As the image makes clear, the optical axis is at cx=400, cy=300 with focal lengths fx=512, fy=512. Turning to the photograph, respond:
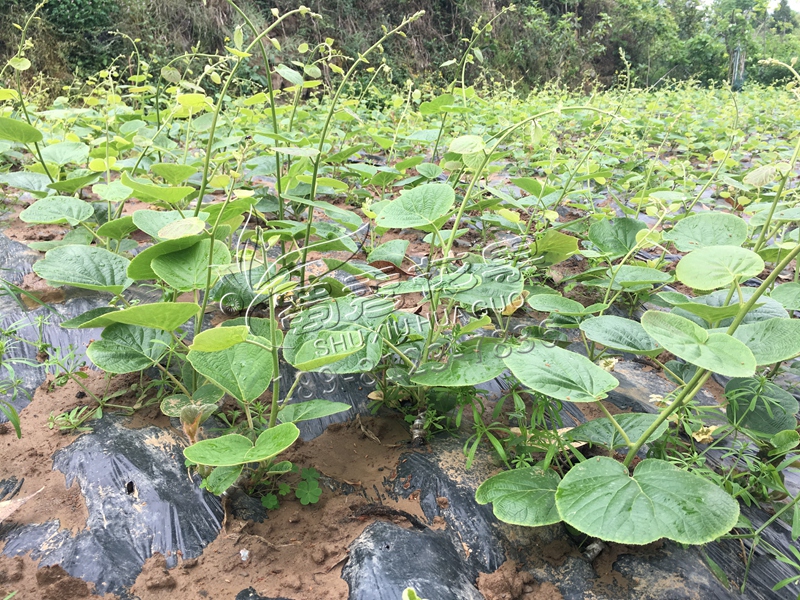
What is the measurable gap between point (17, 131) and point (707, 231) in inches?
89.6

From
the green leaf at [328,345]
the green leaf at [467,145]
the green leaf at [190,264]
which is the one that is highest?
the green leaf at [467,145]

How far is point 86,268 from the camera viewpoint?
144 centimetres

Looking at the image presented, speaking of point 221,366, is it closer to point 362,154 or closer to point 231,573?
point 231,573

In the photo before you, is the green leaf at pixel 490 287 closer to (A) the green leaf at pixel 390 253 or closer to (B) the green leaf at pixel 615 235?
(A) the green leaf at pixel 390 253

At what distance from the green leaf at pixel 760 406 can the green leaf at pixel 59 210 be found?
201 cm

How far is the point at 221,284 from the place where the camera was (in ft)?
5.45

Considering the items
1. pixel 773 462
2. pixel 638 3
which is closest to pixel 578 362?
pixel 773 462

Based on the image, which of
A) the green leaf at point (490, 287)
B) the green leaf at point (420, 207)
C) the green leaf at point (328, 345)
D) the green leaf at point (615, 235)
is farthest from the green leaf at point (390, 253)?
the green leaf at point (615, 235)

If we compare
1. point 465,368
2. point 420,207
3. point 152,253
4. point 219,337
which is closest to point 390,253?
point 420,207

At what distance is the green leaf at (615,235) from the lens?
6.20 ft

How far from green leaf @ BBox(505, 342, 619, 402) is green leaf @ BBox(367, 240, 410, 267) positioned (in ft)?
2.12

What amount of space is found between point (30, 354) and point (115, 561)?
934mm

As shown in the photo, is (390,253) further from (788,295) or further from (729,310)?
(788,295)

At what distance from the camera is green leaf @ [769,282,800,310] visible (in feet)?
4.89
